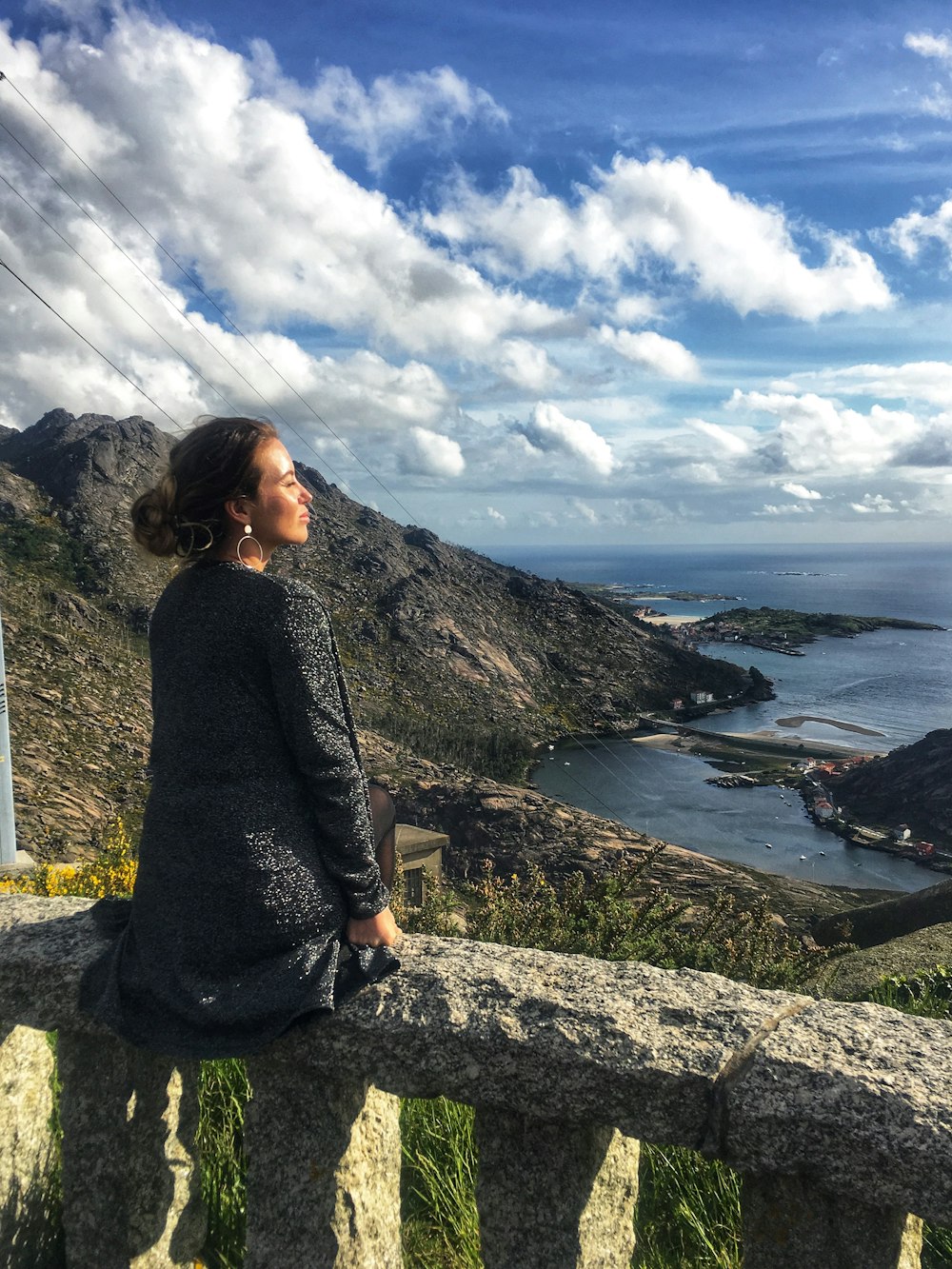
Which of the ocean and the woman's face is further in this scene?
the ocean

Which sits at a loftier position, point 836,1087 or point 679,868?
point 836,1087

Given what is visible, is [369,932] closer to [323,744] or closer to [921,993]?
[323,744]

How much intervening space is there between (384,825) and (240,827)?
622 mm

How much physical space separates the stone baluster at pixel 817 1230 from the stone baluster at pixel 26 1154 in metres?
1.95

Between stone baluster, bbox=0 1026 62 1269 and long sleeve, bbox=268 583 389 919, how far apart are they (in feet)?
3.89

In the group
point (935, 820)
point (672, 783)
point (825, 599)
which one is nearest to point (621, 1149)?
point (935, 820)

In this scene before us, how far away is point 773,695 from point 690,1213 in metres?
61.1

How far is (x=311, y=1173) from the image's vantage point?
1.85 meters

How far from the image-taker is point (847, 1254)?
4.97 feet

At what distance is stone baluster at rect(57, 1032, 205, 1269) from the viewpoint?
6.80ft

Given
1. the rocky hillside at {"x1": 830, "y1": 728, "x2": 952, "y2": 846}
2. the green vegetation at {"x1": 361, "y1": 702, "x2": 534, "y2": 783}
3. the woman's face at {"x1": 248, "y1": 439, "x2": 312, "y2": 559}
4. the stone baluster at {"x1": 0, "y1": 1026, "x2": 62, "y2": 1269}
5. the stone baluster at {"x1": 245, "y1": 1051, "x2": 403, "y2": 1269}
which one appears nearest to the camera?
the stone baluster at {"x1": 245, "y1": 1051, "x2": 403, "y2": 1269}

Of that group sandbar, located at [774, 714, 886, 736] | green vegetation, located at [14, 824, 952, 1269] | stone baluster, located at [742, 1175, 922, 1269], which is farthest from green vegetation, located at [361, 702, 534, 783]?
sandbar, located at [774, 714, 886, 736]

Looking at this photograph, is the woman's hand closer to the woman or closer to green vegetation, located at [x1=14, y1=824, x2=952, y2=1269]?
the woman

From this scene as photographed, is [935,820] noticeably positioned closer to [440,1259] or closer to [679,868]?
[679,868]
